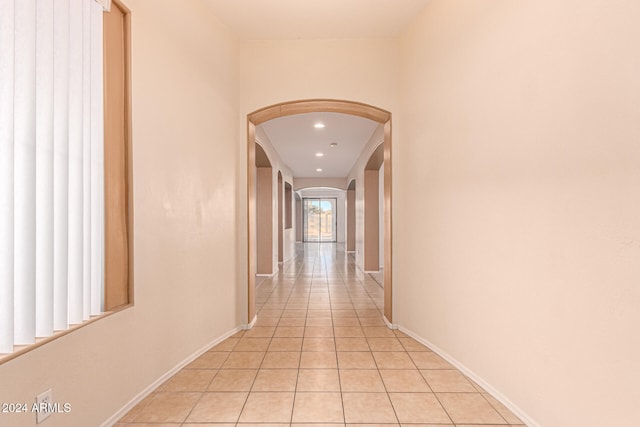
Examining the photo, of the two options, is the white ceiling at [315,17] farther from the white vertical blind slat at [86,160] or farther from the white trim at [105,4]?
the white vertical blind slat at [86,160]

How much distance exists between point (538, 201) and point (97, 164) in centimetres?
265

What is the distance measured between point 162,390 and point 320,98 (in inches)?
127

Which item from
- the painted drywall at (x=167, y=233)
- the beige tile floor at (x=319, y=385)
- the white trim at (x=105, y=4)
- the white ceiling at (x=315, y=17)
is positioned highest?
the white ceiling at (x=315, y=17)

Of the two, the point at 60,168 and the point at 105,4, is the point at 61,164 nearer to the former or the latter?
the point at 60,168

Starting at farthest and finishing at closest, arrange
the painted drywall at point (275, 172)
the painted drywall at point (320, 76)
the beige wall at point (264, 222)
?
the beige wall at point (264, 222) → the painted drywall at point (275, 172) → the painted drywall at point (320, 76)

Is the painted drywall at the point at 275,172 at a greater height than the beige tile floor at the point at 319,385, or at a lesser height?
greater

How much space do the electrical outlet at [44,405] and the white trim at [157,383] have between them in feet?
1.46

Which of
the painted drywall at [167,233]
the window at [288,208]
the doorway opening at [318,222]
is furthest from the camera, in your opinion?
the doorway opening at [318,222]

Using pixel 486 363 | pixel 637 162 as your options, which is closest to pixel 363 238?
pixel 486 363

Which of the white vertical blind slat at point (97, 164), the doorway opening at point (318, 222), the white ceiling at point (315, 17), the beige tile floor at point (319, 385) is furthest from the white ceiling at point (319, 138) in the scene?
the doorway opening at point (318, 222)

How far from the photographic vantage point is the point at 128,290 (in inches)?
81.8

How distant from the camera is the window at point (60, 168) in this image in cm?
134

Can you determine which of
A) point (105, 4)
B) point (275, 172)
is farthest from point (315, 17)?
point (275, 172)

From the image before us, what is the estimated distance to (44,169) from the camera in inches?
58.4
